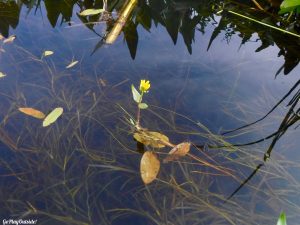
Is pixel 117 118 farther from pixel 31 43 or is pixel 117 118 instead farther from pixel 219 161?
pixel 31 43

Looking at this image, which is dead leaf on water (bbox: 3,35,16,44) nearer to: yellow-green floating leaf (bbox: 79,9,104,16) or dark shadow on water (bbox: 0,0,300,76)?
dark shadow on water (bbox: 0,0,300,76)

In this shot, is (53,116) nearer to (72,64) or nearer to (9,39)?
(72,64)

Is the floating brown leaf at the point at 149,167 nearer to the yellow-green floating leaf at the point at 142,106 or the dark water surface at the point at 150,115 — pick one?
the dark water surface at the point at 150,115

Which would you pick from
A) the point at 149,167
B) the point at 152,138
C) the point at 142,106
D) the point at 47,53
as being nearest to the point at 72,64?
the point at 47,53

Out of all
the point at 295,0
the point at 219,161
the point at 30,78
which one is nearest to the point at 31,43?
the point at 30,78

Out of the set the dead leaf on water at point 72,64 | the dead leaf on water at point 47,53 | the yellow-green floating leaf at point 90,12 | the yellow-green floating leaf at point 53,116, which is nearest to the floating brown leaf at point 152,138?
the yellow-green floating leaf at point 53,116
